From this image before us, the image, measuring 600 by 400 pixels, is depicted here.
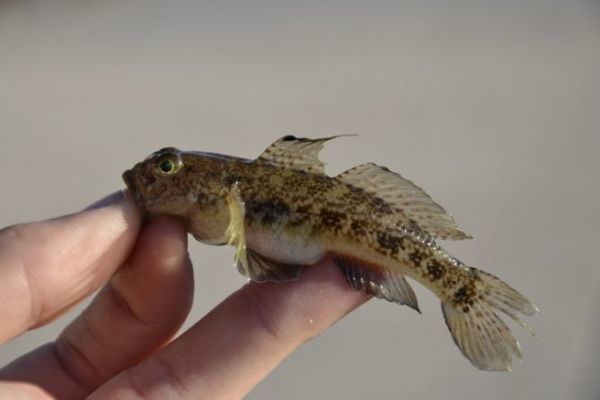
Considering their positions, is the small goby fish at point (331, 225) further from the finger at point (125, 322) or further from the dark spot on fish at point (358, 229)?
the finger at point (125, 322)

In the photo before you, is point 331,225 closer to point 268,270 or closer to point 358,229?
point 358,229

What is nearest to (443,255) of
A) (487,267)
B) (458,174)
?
(487,267)

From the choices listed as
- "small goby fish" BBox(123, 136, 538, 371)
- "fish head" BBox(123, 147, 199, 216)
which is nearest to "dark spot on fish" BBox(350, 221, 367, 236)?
"small goby fish" BBox(123, 136, 538, 371)

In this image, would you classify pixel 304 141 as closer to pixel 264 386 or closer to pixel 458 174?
pixel 264 386

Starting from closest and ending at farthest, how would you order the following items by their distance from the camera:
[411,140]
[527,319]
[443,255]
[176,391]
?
[176,391], [443,255], [527,319], [411,140]

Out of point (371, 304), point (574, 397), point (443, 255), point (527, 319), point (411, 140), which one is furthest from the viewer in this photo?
point (411, 140)

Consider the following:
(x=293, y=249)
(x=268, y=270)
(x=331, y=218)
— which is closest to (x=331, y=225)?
(x=331, y=218)

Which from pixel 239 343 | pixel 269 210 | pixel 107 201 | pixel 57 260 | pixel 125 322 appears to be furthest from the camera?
pixel 125 322

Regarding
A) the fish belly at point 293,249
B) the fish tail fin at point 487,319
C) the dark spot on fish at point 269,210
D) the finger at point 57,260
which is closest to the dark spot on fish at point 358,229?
the fish belly at point 293,249
